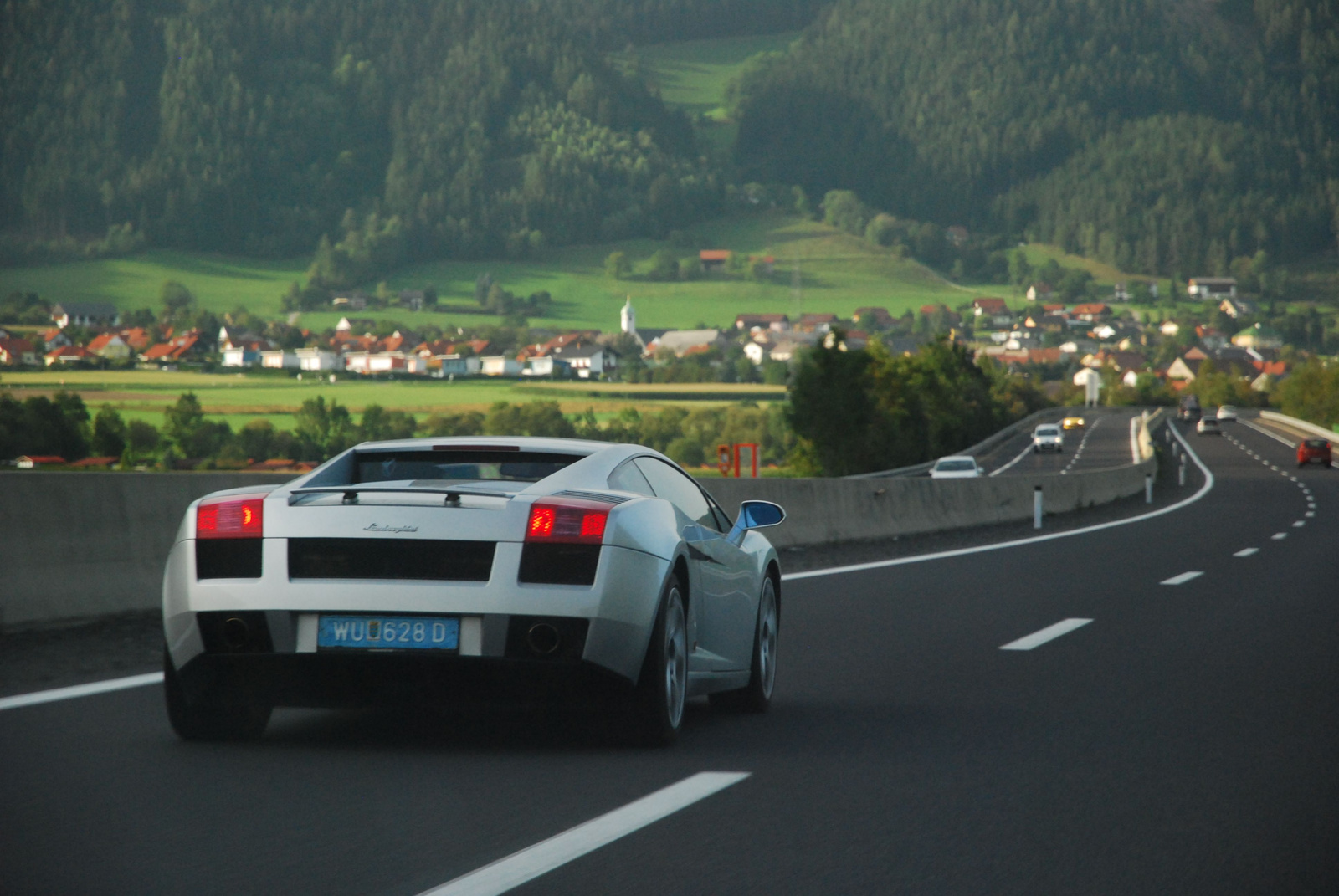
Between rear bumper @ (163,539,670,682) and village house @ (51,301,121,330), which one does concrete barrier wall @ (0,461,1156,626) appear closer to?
rear bumper @ (163,539,670,682)

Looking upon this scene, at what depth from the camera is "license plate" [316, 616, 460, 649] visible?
6.29 m

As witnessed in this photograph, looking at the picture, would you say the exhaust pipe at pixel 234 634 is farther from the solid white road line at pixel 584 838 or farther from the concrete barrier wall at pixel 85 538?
the concrete barrier wall at pixel 85 538

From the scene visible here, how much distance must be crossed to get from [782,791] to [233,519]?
7.13ft

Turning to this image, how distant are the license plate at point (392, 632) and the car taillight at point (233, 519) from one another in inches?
17.9

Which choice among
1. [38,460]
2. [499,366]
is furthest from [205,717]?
[499,366]

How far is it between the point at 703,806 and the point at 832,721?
2.14 metres

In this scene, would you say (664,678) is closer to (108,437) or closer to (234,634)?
(234,634)

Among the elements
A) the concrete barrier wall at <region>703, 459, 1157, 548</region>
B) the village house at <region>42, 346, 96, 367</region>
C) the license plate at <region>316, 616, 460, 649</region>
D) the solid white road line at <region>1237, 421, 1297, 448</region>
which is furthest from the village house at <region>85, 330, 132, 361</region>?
the license plate at <region>316, 616, 460, 649</region>

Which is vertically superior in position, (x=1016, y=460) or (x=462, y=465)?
(x=462, y=465)

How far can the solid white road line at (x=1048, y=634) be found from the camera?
11.4m

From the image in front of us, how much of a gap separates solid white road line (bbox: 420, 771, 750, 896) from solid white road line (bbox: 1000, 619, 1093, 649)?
17.4ft

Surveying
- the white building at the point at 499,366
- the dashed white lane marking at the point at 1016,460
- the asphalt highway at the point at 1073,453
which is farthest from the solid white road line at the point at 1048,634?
the white building at the point at 499,366

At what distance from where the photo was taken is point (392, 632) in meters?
6.30

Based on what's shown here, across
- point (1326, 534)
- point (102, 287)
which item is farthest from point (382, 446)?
point (102, 287)
